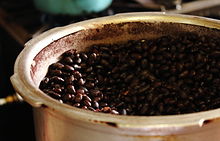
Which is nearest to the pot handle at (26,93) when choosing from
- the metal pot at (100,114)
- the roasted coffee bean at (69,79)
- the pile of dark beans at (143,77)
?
the metal pot at (100,114)

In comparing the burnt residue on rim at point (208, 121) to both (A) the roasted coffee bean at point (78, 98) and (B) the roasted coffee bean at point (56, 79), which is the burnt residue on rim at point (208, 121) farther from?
(B) the roasted coffee bean at point (56, 79)

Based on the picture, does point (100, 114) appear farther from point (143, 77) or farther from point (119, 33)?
point (119, 33)

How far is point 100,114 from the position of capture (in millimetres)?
1078

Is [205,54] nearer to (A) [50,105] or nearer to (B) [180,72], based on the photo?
(B) [180,72]

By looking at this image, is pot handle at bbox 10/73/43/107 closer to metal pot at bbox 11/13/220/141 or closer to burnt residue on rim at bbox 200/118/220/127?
metal pot at bbox 11/13/220/141

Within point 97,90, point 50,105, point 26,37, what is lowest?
point 26,37

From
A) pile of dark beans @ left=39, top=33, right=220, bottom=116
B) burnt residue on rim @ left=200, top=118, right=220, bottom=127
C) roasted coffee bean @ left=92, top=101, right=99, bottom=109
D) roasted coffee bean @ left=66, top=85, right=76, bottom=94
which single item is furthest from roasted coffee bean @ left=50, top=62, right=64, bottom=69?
burnt residue on rim @ left=200, top=118, right=220, bottom=127

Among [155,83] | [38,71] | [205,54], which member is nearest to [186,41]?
[205,54]

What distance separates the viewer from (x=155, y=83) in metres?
1.59

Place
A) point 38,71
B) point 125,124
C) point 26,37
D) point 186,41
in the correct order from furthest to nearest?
point 26,37
point 186,41
point 38,71
point 125,124

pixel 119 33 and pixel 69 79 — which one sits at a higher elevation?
pixel 119 33

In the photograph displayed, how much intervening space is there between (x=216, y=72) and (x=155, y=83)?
25cm

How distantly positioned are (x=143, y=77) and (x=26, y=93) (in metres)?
0.60

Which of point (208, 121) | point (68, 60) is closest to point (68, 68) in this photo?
point (68, 60)
